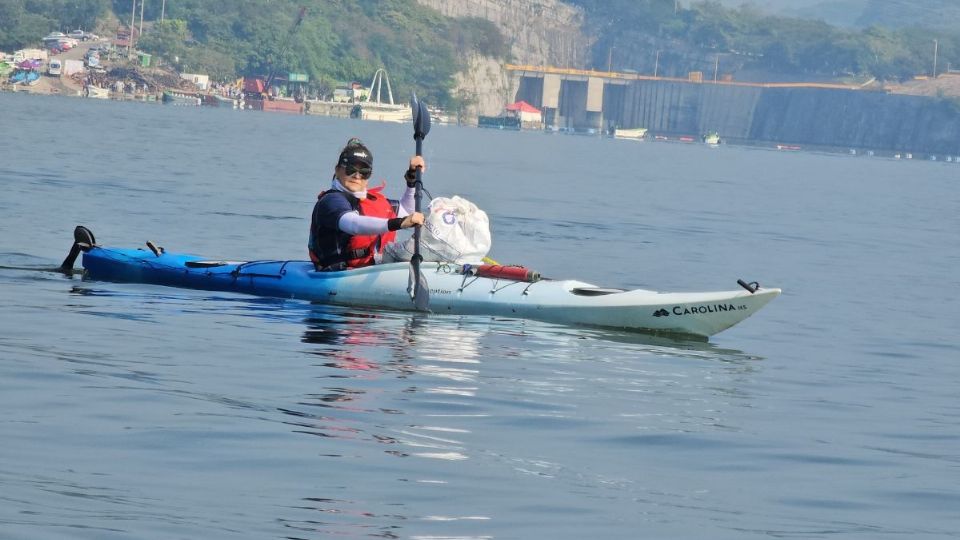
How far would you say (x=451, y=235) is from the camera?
16.7 m

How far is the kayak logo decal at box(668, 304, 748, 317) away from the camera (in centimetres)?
1561

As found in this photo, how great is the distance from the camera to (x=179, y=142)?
2680 inches

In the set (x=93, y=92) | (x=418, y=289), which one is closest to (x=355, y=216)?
(x=418, y=289)

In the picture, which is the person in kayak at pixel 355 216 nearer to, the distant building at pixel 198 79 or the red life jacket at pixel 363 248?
the red life jacket at pixel 363 248

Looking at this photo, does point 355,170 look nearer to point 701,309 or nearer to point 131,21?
point 701,309

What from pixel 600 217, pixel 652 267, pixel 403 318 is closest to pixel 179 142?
pixel 600 217

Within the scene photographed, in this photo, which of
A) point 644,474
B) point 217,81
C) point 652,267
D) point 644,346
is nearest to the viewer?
point 644,474

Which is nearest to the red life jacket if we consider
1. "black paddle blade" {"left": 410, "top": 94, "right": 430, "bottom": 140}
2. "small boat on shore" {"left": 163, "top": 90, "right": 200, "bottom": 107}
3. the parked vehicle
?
"black paddle blade" {"left": 410, "top": 94, "right": 430, "bottom": 140}

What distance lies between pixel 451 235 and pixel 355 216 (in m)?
1.25

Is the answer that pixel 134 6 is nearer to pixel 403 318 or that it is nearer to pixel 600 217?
pixel 600 217

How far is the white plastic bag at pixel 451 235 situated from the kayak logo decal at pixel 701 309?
192 centimetres

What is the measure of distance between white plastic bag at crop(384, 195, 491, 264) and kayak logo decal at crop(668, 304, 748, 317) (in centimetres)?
192

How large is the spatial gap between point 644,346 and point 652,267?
12.0 metres

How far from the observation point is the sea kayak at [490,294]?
15.8 metres
